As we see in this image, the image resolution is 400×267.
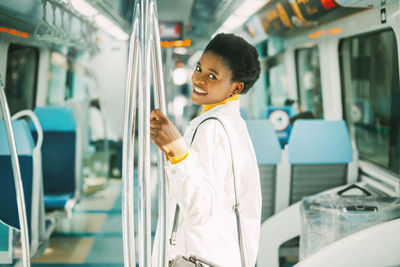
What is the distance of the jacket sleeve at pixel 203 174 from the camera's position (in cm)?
119

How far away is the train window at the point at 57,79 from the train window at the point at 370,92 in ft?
10.4

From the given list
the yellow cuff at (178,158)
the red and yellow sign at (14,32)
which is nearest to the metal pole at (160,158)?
the yellow cuff at (178,158)

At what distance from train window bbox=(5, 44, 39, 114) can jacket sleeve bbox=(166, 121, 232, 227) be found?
1.62 meters

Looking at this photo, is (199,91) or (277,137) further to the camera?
(277,137)

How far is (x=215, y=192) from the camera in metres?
1.27

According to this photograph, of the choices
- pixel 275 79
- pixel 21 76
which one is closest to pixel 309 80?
pixel 275 79

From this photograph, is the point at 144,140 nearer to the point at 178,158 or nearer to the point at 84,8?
the point at 178,158

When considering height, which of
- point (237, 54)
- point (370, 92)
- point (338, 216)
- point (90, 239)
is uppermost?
point (370, 92)

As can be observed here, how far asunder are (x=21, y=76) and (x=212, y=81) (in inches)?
101

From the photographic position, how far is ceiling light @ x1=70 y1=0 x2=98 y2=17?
2.86 meters

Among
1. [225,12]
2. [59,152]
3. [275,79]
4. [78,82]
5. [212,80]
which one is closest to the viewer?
[212,80]

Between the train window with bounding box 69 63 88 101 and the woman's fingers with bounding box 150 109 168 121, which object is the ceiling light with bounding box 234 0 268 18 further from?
the woman's fingers with bounding box 150 109 168 121

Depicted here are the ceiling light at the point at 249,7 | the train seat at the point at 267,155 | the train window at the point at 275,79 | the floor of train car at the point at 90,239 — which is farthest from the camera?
the train window at the point at 275,79

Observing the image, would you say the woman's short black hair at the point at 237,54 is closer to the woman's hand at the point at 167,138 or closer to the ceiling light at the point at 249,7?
the woman's hand at the point at 167,138
